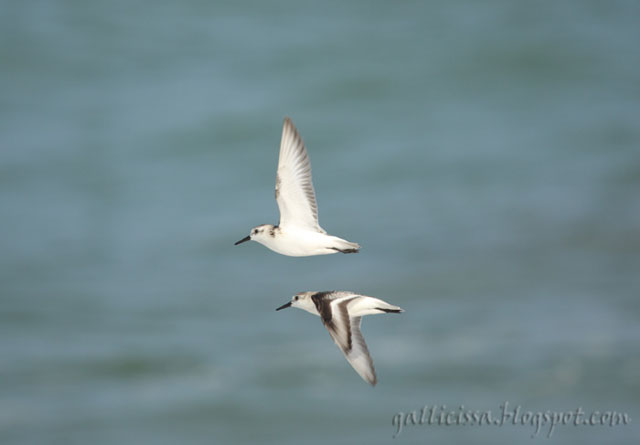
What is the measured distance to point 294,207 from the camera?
10383 millimetres

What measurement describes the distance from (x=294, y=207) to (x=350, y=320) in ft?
4.82

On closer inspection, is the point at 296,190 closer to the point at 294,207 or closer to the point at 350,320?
the point at 294,207

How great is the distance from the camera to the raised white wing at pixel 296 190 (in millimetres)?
10266

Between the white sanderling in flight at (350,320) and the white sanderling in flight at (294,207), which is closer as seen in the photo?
the white sanderling in flight at (350,320)

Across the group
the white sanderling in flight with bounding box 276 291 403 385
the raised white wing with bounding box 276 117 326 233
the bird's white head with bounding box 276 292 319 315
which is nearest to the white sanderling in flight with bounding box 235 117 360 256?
the raised white wing with bounding box 276 117 326 233

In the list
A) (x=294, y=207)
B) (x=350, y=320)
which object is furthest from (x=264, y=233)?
(x=350, y=320)

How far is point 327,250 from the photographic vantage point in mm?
10023

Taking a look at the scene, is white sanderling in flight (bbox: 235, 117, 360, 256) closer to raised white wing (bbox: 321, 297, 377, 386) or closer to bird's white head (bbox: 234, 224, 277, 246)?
bird's white head (bbox: 234, 224, 277, 246)

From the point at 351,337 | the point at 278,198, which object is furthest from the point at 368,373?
the point at 278,198

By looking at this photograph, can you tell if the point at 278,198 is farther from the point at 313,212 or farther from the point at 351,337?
the point at 351,337

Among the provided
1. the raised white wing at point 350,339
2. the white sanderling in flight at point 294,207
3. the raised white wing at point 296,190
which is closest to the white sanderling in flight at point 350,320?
the raised white wing at point 350,339

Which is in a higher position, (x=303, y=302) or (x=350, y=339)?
(x=303, y=302)

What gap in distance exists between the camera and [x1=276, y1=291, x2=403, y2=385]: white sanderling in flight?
9.20 m

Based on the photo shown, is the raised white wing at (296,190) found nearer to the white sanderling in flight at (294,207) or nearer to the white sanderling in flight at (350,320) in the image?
the white sanderling in flight at (294,207)
